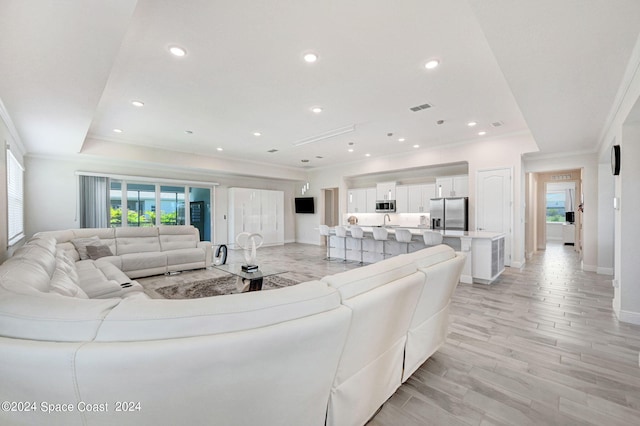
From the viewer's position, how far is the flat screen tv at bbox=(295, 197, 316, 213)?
10.3 metres

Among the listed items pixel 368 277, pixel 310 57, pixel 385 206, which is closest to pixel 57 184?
pixel 310 57

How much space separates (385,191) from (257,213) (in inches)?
177

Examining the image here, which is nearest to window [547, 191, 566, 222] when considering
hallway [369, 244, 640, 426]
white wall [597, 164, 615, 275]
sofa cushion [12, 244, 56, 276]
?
white wall [597, 164, 615, 275]

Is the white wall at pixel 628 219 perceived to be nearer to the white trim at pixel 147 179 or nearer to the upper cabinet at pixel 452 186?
the upper cabinet at pixel 452 186

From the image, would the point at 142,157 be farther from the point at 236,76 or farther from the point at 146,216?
the point at 236,76

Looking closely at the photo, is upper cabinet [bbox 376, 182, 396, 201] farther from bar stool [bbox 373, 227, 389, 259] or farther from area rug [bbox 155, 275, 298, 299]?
area rug [bbox 155, 275, 298, 299]

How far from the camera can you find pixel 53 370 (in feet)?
2.59

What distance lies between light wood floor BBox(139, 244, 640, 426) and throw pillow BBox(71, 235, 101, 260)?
17.3 ft

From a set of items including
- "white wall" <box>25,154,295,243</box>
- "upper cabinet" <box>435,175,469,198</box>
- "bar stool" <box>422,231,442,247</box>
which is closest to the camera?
"bar stool" <box>422,231,442,247</box>

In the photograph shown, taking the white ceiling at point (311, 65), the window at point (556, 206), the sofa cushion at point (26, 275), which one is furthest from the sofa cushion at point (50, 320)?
the window at point (556, 206)

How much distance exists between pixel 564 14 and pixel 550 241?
12.1 meters

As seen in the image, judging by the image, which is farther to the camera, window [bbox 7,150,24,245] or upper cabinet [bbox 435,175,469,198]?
upper cabinet [bbox 435,175,469,198]

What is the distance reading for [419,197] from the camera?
25.3ft

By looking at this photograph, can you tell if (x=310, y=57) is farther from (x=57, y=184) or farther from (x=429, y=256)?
(x=57, y=184)
